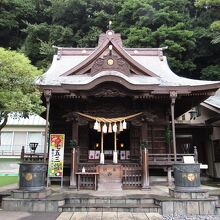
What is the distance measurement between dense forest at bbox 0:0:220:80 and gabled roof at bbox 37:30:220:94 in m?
9.63

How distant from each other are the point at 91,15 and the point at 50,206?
2624 cm

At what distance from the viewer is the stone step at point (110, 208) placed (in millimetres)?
7035

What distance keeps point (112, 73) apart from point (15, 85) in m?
3.80

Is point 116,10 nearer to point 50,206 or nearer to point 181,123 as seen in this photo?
point 181,123

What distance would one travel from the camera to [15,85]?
24.8 ft

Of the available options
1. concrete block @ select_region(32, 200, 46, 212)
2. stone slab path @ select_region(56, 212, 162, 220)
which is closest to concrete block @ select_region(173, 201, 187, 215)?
stone slab path @ select_region(56, 212, 162, 220)

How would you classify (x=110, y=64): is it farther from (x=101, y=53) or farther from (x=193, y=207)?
(x=193, y=207)

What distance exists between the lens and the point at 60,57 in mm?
15016

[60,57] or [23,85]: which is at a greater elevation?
[60,57]

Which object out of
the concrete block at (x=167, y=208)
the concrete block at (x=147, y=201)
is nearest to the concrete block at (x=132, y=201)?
the concrete block at (x=147, y=201)

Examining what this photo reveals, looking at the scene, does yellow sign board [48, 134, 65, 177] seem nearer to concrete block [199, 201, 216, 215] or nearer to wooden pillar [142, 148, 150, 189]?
wooden pillar [142, 148, 150, 189]

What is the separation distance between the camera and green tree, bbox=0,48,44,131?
718cm

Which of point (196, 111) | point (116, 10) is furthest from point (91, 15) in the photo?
point (196, 111)

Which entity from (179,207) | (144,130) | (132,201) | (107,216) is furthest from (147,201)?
(144,130)
